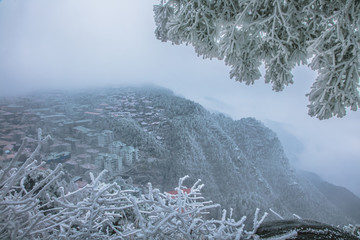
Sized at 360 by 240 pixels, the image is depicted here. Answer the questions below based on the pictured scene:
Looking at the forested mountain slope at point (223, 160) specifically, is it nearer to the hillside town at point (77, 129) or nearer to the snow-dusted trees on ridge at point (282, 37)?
the hillside town at point (77, 129)

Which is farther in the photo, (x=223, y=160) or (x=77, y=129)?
(x=223, y=160)

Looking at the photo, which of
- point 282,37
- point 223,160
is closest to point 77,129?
point 223,160

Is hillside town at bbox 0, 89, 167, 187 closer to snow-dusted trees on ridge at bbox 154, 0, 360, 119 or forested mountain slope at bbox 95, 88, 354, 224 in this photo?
forested mountain slope at bbox 95, 88, 354, 224

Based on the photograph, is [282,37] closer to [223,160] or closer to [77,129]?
[223,160]

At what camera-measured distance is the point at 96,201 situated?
1.84ft

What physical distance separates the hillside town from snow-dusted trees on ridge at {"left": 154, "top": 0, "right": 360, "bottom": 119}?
5.34 ft

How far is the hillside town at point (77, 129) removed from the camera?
7.33 feet

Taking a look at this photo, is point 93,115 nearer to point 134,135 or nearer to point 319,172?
point 134,135

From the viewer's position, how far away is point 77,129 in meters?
2.60

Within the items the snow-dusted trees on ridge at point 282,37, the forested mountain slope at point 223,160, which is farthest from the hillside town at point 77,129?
the snow-dusted trees on ridge at point 282,37

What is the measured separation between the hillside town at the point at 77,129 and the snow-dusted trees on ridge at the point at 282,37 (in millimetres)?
1626

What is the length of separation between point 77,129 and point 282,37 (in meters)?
2.45

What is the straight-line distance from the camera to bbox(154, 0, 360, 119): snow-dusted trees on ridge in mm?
1004

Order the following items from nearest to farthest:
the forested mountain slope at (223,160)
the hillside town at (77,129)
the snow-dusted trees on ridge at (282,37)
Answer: the snow-dusted trees on ridge at (282,37) < the hillside town at (77,129) < the forested mountain slope at (223,160)
